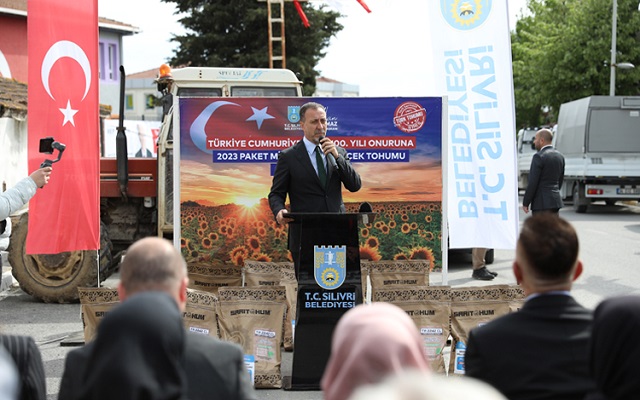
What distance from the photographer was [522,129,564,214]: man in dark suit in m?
11.8

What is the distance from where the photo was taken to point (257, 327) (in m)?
6.83

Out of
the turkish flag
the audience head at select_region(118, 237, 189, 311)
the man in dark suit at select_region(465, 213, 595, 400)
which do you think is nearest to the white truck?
the turkish flag

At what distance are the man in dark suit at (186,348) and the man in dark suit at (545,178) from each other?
9212 millimetres

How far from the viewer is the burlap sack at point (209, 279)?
8398mm

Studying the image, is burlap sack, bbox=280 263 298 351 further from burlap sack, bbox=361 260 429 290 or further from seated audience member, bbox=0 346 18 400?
seated audience member, bbox=0 346 18 400

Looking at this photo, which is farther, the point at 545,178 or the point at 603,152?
the point at 603,152

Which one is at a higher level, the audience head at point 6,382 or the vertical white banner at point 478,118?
the vertical white banner at point 478,118

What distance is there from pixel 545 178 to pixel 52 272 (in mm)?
6190

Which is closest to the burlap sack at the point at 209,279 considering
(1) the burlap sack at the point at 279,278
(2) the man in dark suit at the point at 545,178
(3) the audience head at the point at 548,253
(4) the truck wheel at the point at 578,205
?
(1) the burlap sack at the point at 279,278

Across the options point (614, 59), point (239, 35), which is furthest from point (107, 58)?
point (614, 59)

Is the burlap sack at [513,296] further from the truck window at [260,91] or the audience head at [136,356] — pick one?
the truck window at [260,91]

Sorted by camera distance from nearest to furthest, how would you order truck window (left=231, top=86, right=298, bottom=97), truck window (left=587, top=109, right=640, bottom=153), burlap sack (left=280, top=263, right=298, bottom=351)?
burlap sack (left=280, top=263, right=298, bottom=351) → truck window (left=231, top=86, right=298, bottom=97) → truck window (left=587, top=109, right=640, bottom=153)

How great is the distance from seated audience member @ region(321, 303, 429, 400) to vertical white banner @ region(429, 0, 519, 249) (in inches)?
266

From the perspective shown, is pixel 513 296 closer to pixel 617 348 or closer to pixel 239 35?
pixel 617 348
